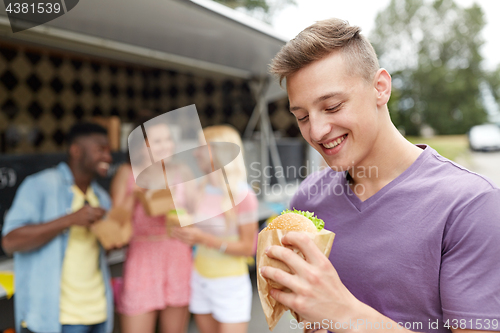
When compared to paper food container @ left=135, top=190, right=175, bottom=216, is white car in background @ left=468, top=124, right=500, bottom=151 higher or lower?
lower

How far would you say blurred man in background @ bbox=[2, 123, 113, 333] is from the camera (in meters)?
1.92

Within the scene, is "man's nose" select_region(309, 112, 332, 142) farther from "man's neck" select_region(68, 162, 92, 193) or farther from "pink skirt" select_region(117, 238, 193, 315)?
"man's neck" select_region(68, 162, 92, 193)

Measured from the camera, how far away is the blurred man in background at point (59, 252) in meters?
1.92

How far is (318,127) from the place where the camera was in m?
0.94

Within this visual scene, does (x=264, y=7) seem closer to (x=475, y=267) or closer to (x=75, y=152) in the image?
(x=75, y=152)

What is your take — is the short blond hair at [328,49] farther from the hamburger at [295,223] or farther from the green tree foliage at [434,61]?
the green tree foliage at [434,61]

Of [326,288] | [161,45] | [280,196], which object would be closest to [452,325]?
[326,288]

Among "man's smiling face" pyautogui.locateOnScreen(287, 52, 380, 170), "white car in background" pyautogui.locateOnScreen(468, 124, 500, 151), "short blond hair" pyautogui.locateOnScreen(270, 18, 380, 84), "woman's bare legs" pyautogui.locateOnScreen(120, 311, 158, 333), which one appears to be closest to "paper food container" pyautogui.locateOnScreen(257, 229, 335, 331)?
"man's smiling face" pyautogui.locateOnScreen(287, 52, 380, 170)

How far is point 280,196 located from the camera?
4.70 m

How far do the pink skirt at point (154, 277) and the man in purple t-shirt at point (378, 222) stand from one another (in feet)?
5.04

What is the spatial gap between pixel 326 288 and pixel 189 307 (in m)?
1.83

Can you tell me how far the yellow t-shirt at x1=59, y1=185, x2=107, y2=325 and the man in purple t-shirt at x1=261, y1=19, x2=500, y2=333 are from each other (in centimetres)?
169

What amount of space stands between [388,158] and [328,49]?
412mm

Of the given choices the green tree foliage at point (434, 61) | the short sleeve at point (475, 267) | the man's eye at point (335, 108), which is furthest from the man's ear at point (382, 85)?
the green tree foliage at point (434, 61)
